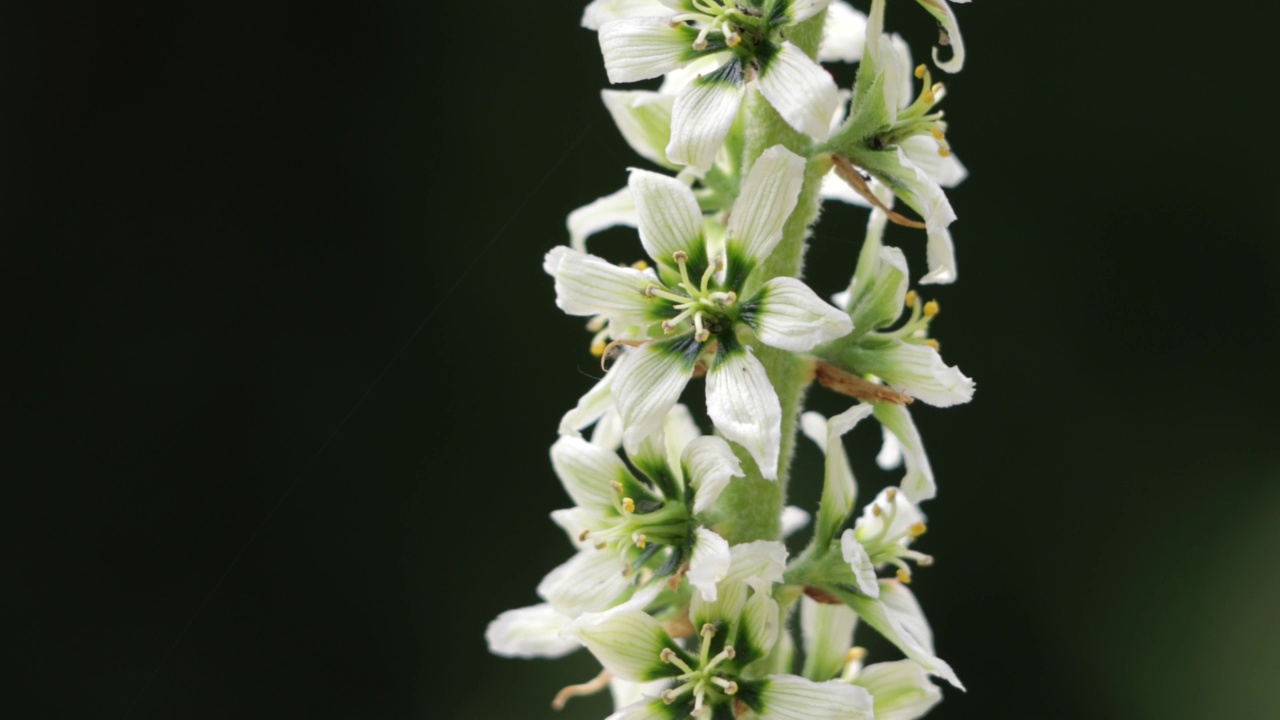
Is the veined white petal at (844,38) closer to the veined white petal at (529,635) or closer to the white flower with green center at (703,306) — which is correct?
the white flower with green center at (703,306)

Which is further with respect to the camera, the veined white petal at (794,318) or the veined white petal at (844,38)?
the veined white petal at (844,38)

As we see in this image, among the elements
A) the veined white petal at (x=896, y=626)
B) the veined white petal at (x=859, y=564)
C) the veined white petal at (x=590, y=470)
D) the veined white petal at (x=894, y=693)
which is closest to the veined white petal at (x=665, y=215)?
the veined white petal at (x=590, y=470)

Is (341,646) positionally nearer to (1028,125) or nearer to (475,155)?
(475,155)

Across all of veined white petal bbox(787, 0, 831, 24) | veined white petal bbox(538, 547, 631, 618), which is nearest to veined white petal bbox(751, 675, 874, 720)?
veined white petal bbox(538, 547, 631, 618)

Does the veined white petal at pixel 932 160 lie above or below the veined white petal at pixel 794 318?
above

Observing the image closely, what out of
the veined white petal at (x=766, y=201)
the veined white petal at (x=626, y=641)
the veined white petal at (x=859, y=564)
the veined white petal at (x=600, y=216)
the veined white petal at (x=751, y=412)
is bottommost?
the veined white petal at (x=626, y=641)

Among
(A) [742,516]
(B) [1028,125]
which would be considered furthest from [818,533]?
(B) [1028,125]

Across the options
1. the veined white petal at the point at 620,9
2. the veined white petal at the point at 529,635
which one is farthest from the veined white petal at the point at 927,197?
the veined white petal at the point at 529,635

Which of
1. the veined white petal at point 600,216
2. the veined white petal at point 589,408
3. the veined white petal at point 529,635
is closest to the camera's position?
the veined white petal at point 589,408

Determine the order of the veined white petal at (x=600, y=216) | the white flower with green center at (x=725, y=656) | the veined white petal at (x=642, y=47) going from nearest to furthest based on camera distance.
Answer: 1. the white flower with green center at (x=725, y=656)
2. the veined white petal at (x=642, y=47)
3. the veined white petal at (x=600, y=216)
